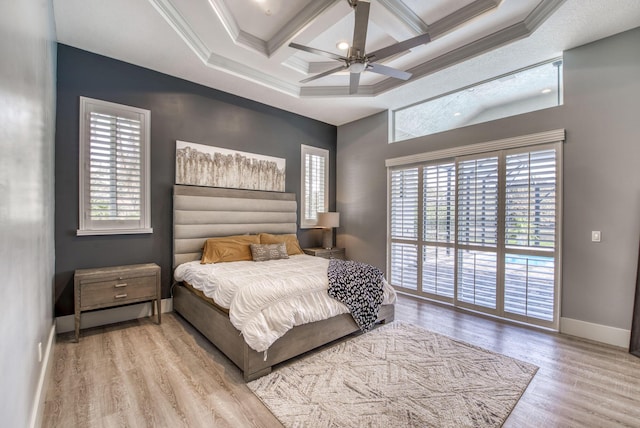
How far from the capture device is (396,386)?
2291 mm

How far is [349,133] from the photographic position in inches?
226

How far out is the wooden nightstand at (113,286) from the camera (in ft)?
9.70

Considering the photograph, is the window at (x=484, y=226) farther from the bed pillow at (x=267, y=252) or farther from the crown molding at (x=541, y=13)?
the bed pillow at (x=267, y=252)

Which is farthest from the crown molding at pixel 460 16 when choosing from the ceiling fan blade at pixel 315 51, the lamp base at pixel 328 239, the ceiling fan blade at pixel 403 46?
the lamp base at pixel 328 239

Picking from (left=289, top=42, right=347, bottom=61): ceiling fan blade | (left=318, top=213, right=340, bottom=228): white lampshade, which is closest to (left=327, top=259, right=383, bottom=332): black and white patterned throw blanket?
(left=318, top=213, right=340, bottom=228): white lampshade

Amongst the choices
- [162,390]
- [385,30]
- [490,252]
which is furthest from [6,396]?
[490,252]

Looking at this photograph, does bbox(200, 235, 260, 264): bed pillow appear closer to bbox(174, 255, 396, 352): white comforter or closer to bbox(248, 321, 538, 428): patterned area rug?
bbox(174, 255, 396, 352): white comforter

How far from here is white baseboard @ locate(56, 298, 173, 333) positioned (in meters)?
3.22

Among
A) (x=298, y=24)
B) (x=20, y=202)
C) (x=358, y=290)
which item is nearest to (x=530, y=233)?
(x=358, y=290)

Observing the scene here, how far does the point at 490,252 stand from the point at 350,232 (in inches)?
97.8

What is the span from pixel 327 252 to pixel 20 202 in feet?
13.8

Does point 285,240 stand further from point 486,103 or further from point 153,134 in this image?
point 486,103

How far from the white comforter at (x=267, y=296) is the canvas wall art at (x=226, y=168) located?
4.56 feet

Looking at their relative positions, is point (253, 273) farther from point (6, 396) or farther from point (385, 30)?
point (385, 30)
